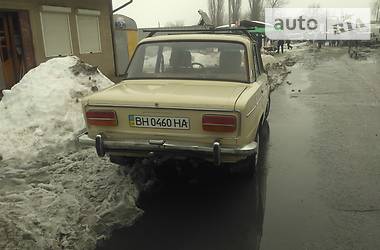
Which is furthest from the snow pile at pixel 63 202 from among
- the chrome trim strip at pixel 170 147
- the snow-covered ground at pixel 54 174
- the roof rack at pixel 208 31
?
the roof rack at pixel 208 31

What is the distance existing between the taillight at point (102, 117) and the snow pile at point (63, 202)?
2.76 ft

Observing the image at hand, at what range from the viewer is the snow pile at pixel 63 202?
12.9ft

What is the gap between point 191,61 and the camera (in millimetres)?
5781

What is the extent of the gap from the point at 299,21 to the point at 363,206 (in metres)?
60.5

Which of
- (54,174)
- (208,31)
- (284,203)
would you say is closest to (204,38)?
(208,31)

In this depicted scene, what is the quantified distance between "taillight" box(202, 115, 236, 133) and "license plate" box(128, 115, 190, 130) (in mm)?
210

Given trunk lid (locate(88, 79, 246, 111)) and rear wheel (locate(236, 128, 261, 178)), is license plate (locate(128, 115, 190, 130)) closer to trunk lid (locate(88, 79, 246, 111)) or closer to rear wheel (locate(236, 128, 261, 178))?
trunk lid (locate(88, 79, 246, 111))

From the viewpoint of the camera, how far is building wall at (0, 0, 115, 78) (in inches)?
510

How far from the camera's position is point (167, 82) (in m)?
5.45

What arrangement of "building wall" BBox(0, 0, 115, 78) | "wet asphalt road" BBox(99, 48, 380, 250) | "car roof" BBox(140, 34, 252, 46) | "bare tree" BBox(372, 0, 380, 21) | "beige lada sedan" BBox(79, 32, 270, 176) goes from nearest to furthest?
"wet asphalt road" BBox(99, 48, 380, 250) → "beige lada sedan" BBox(79, 32, 270, 176) → "car roof" BBox(140, 34, 252, 46) → "building wall" BBox(0, 0, 115, 78) → "bare tree" BBox(372, 0, 380, 21)

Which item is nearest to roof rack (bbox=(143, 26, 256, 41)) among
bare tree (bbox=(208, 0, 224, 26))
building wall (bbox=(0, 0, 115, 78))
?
building wall (bbox=(0, 0, 115, 78))

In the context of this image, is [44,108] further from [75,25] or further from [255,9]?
[255,9]

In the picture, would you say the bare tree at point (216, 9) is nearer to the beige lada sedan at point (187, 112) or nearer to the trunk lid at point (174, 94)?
the beige lada sedan at point (187, 112)

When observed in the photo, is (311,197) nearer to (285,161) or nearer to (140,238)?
(285,161)
